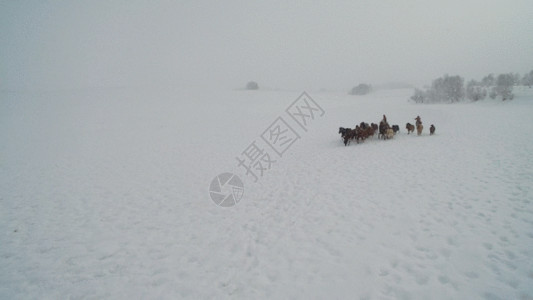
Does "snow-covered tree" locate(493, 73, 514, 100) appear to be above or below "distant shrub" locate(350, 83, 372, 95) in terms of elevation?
below

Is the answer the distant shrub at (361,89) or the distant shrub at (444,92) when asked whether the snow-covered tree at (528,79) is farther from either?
the distant shrub at (361,89)

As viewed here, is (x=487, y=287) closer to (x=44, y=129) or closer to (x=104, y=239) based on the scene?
(x=104, y=239)

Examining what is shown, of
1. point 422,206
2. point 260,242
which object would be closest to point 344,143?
point 422,206

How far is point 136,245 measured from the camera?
21.2 ft

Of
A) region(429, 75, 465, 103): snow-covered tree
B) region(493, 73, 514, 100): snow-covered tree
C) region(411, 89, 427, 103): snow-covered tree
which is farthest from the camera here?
region(411, 89, 427, 103): snow-covered tree

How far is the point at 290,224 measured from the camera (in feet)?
22.5

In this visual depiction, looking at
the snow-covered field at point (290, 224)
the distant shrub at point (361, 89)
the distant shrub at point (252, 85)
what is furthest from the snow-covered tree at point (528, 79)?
the distant shrub at point (252, 85)

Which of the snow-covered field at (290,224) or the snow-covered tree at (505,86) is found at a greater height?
the snow-covered tree at (505,86)

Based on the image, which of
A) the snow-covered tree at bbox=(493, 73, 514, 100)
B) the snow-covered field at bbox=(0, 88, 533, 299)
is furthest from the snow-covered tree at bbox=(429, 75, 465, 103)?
the snow-covered field at bbox=(0, 88, 533, 299)

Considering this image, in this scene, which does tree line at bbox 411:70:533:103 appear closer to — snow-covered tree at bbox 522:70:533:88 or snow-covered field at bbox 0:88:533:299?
snow-covered tree at bbox 522:70:533:88

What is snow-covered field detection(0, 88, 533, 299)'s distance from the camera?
15.3 ft

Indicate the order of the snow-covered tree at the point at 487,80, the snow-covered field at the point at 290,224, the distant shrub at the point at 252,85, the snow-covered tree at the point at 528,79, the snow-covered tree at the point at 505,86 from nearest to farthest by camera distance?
the snow-covered field at the point at 290,224
the snow-covered tree at the point at 505,86
the snow-covered tree at the point at 528,79
the snow-covered tree at the point at 487,80
the distant shrub at the point at 252,85

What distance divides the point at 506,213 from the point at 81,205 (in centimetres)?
1400

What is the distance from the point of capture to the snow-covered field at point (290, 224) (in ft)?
15.3
